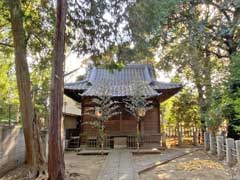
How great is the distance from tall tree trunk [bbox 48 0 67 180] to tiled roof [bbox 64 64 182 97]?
699 centimetres

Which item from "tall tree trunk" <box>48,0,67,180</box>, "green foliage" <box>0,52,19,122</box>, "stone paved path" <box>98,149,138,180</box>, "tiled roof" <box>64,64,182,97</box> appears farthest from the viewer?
"tiled roof" <box>64,64,182,97</box>

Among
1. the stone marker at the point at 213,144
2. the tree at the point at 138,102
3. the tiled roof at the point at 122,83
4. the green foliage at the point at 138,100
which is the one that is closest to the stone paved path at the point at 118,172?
the tree at the point at 138,102

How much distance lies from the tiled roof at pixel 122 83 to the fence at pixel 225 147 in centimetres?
326

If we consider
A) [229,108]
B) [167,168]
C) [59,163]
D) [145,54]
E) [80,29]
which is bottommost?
[167,168]

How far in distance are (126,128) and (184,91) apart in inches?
190

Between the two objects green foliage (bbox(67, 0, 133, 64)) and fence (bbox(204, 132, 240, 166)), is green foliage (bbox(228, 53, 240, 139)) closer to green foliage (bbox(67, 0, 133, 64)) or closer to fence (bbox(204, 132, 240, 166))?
fence (bbox(204, 132, 240, 166))

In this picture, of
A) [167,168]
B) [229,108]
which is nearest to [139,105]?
[229,108]

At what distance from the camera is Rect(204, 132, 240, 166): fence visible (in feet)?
30.6

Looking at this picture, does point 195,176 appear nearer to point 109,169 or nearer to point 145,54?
point 109,169

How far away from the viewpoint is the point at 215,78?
47.2ft

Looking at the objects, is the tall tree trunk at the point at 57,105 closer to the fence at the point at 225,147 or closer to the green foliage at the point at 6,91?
the green foliage at the point at 6,91

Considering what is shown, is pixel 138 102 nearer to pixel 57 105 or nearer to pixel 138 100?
pixel 138 100

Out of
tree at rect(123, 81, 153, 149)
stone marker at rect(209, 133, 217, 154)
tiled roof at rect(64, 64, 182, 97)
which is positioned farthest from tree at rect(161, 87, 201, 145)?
stone marker at rect(209, 133, 217, 154)

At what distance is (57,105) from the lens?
6.10 metres
